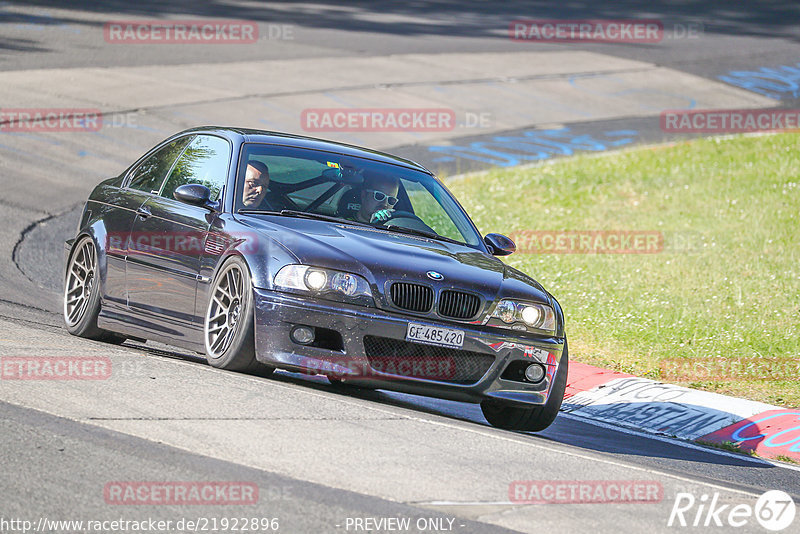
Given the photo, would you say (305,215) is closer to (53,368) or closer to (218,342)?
(218,342)

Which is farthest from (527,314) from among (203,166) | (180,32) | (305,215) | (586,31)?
(586,31)

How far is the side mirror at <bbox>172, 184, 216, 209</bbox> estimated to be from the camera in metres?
7.73

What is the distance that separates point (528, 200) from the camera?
1859cm

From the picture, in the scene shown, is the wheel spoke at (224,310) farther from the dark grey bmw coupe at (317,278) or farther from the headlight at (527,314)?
the headlight at (527,314)

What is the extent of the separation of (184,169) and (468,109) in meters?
17.1

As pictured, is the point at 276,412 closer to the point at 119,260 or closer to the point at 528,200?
the point at 119,260

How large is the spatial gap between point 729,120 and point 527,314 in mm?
19907

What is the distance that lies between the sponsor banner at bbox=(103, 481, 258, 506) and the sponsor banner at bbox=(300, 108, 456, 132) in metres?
17.3

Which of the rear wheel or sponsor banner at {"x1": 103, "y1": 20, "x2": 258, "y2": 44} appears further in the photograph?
sponsor banner at {"x1": 103, "y1": 20, "x2": 258, "y2": 44}

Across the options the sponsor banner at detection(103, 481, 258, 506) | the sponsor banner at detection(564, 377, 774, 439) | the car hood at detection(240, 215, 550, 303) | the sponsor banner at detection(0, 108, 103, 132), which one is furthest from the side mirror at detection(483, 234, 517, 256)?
the sponsor banner at detection(0, 108, 103, 132)

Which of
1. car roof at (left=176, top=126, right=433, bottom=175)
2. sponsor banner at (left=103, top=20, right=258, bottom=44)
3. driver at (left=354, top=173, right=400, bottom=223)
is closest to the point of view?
driver at (left=354, top=173, right=400, bottom=223)

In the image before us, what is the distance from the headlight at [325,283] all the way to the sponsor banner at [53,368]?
116 centimetres

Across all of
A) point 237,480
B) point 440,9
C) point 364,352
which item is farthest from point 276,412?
point 440,9

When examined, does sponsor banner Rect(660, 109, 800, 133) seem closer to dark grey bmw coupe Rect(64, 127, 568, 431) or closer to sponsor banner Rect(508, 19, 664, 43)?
sponsor banner Rect(508, 19, 664, 43)
